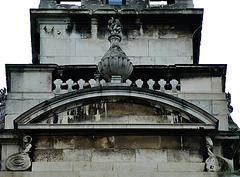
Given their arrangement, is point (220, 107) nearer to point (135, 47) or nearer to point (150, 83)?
point (150, 83)

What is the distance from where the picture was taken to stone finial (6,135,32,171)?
30.5 metres

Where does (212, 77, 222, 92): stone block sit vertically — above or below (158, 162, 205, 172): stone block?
above

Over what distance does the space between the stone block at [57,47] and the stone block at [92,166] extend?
5.56m

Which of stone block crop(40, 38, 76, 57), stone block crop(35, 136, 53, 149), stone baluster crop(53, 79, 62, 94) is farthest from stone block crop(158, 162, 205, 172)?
stone block crop(40, 38, 76, 57)

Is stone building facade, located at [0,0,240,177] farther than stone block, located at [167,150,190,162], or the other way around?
stone block, located at [167,150,190,162]

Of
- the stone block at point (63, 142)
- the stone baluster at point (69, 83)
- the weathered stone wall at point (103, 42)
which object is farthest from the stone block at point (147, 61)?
the stone block at point (63, 142)

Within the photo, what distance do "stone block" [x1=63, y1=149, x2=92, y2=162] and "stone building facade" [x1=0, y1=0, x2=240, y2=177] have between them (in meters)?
0.03

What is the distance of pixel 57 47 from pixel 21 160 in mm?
5707

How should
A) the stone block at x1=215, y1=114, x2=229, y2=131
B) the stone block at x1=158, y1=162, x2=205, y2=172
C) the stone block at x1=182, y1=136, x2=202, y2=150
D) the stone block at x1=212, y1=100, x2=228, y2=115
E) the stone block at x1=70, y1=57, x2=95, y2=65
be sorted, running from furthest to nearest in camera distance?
the stone block at x1=70, y1=57, x2=95, y2=65 < the stone block at x1=212, y1=100, x2=228, y2=115 < the stone block at x1=215, y1=114, x2=229, y2=131 < the stone block at x1=182, y1=136, x2=202, y2=150 < the stone block at x1=158, y1=162, x2=205, y2=172

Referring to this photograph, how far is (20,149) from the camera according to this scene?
3100cm

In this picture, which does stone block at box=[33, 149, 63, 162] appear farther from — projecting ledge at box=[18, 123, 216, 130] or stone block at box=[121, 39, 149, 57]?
stone block at box=[121, 39, 149, 57]

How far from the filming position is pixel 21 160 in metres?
30.6

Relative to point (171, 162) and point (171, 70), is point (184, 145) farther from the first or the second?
point (171, 70)

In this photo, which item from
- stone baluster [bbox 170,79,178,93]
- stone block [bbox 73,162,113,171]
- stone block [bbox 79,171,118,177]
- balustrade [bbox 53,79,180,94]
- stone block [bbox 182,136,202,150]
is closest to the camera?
stone block [bbox 79,171,118,177]
